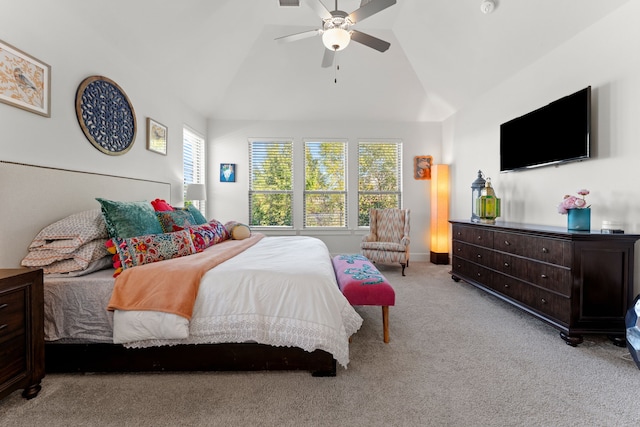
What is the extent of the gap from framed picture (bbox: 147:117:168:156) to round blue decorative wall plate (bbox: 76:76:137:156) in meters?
0.29

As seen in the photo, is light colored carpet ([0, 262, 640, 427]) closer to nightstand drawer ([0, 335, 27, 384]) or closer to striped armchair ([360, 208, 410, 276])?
nightstand drawer ([0, 335, 27, 384])

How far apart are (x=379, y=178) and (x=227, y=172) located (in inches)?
114

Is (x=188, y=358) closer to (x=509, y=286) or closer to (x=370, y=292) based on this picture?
(x=370, y=292)

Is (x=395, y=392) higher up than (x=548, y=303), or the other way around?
(x=548, y=303)

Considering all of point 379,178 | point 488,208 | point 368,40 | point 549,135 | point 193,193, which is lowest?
point 488,208

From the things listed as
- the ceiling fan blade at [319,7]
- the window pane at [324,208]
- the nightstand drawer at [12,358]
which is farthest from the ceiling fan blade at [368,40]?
the nightstand drawer at [12,358]

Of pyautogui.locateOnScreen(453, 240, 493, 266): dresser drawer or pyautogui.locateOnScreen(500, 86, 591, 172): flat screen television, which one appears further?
pyautogui.locateOnScreen(453, 240, 493, 266): dresser drawer

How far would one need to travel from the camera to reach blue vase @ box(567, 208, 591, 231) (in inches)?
98.0

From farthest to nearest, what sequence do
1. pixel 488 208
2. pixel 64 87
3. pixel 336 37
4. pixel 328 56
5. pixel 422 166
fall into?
pixel 422 166
pixel 488 208
pixel 328 56
pixel 336 37
pixel 64 87

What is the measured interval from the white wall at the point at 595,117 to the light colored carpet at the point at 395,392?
1.16m

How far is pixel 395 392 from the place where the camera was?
1716 millimetres

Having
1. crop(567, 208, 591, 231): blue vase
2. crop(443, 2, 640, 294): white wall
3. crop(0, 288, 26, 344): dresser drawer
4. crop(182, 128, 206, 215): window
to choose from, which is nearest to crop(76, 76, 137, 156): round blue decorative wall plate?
crop(182, 128, 206, 215): window

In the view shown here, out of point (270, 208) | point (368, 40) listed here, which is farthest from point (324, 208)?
point (368, 40)

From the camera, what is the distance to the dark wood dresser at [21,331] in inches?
58.9
